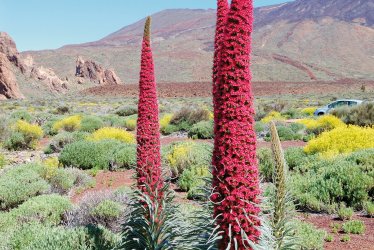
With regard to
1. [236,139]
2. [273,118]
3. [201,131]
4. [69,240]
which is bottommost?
[273,118]

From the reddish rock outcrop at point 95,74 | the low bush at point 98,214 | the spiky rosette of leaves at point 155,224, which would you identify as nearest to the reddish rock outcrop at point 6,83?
the reddish rock outcrop at point 95,74

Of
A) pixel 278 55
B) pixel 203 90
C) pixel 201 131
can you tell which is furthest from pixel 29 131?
pixel 278 55

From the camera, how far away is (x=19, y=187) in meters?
7.62

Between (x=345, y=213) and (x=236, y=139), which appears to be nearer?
(x=236, y=139)

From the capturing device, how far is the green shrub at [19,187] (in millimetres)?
7348

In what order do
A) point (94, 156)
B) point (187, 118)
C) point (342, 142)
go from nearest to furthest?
1. point (342, 142)
2. point (94, 156)
3. point (187, 118)

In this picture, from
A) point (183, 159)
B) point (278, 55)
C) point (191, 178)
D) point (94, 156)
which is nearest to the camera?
point (191, 178)

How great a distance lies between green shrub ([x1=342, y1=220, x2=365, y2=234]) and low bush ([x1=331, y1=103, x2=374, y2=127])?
10935 millimetres

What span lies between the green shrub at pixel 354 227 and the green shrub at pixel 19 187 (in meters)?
5.76

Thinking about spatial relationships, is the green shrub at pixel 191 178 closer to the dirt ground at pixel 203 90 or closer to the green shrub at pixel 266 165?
the green shrub at pixel 266 165

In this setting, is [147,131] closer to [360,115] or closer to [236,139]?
[236,139]

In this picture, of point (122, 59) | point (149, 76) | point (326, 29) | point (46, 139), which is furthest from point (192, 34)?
point (149, 76)

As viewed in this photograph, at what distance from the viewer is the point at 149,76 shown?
9.30 feet

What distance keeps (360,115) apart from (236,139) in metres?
16.5
